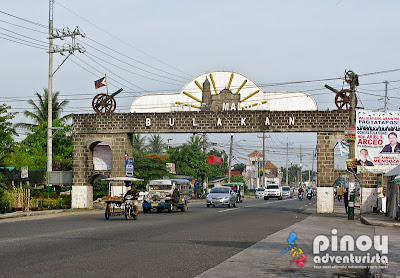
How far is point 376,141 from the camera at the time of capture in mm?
34219

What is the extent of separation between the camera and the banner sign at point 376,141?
34.2 metres

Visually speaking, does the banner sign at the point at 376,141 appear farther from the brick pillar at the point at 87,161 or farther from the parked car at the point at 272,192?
the parked car at the point at 272,192

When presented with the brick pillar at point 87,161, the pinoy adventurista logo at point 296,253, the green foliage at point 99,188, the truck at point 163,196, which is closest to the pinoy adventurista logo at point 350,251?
the pinoy adventurista logo at point 296,253

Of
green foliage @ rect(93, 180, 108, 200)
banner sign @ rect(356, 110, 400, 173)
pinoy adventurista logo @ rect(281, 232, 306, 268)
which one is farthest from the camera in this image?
green foliage @ rect(93, 180, 108, 200)

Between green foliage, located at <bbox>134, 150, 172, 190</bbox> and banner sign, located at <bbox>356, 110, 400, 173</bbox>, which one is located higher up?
banner sign, located at <bbox>356, 110, 400, 173</bbox>

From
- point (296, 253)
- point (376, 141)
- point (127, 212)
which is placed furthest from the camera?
point (376, 141)

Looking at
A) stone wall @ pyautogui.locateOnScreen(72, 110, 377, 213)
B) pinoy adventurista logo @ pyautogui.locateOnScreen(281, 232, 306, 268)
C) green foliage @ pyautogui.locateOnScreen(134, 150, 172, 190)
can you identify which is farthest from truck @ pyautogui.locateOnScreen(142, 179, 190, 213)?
green foliage @ pyautogui.locateOnScreen(134, 150, 172, 190)

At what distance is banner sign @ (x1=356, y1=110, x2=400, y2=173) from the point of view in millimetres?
34156

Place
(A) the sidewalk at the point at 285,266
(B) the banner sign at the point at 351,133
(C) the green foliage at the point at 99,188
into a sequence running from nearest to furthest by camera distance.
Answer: (A) the sidewalk at the point at 285,266, (B) the banner sign at the point at 351,133, (C) the green foliage at the point at 99,188

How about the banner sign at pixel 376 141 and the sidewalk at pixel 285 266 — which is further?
the banner sign at pixel 376 141

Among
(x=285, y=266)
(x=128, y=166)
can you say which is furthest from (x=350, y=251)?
(x=128, y=166)

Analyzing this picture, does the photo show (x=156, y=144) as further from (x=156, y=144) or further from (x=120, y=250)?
(x=120, y=250)

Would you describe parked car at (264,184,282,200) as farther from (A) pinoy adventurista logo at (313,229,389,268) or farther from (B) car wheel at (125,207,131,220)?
(A) pinoy adventurista logo at (313,229,389,268)

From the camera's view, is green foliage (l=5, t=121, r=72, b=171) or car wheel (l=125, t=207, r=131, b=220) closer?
car wheel (l=125, t=207, r=131, b=220)
